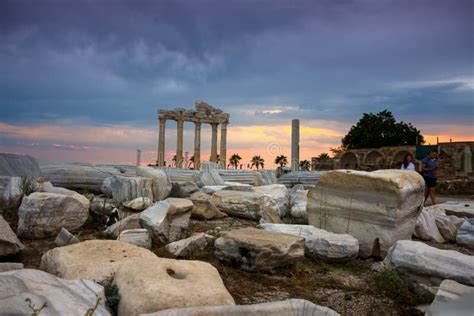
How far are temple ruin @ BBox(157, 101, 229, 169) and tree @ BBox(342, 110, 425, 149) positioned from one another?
20097 millimetres

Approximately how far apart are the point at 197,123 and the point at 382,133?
25173 millimetres

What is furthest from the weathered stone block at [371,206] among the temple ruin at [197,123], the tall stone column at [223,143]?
the tall stone column at [223,143]

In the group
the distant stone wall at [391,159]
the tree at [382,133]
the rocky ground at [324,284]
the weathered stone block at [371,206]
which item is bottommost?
the rocky ground at [324,284]

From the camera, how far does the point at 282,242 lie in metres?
4.39

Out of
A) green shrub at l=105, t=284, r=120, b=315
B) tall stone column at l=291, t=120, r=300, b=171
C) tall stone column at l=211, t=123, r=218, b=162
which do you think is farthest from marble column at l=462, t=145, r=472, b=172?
green shrub at l=105, t=284, r=120, b=315

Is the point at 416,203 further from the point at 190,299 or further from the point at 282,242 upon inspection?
the point at 190,299

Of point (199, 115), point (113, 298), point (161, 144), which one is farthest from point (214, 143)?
point (113, 298)

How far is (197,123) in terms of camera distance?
41562 millimetres

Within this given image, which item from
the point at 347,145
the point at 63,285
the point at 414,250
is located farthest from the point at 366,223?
the point at 347,145

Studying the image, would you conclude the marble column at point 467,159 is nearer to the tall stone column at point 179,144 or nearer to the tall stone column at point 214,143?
the tall stone column at point 214,143

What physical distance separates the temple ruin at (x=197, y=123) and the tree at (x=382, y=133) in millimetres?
20097

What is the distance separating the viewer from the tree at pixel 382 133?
51.5 m

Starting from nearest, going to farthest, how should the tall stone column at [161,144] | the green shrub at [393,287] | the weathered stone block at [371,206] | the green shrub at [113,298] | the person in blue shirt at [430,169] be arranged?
the green shrub at [113,298]
the green shrub at [393,287]
the weathered stone block at [371,206]
the person in blue shirt at [430,169]
the tall stone column at [161,144]

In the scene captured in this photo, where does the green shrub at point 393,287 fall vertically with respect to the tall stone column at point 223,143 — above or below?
below
